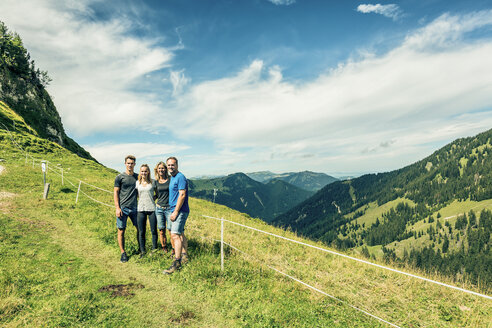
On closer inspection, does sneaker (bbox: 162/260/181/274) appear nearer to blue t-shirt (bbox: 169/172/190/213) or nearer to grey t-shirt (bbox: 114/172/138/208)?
blue t-shirt (bbox: 169/172/190/213)

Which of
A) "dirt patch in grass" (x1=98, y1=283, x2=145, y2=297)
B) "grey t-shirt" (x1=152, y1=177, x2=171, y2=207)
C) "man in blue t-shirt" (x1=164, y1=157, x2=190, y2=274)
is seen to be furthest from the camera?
"grey t-shirt" (x1=152, y1=177, x2=171, y2=207)

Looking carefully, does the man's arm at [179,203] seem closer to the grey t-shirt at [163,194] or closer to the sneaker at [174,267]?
the grey t-shirt at [163,194]

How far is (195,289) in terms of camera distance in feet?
22.9

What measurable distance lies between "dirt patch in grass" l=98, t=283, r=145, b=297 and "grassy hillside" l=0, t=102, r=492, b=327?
28 millimetres

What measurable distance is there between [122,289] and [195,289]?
2.09 m

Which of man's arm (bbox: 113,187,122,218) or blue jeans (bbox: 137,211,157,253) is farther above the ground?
man's arm (bbox: 113,187,122,218)

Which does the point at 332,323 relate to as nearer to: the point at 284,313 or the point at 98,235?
the point at 284,313

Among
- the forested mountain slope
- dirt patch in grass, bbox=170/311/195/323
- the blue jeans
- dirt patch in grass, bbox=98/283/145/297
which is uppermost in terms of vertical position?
the forested mountain slope

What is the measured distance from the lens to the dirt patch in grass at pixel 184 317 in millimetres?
5595

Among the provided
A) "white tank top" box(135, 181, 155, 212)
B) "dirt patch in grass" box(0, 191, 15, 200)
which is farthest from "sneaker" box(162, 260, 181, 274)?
"dirt patch in grass" box(0, 191, 15, 200)

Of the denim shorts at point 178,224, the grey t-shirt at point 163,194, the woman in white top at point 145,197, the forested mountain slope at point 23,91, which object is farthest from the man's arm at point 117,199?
the forested mountain slope at point 23,91

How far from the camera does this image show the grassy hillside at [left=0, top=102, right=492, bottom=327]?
5.68m

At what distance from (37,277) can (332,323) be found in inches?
334

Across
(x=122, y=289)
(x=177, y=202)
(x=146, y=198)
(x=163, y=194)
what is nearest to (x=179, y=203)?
(x=177, y=202)
